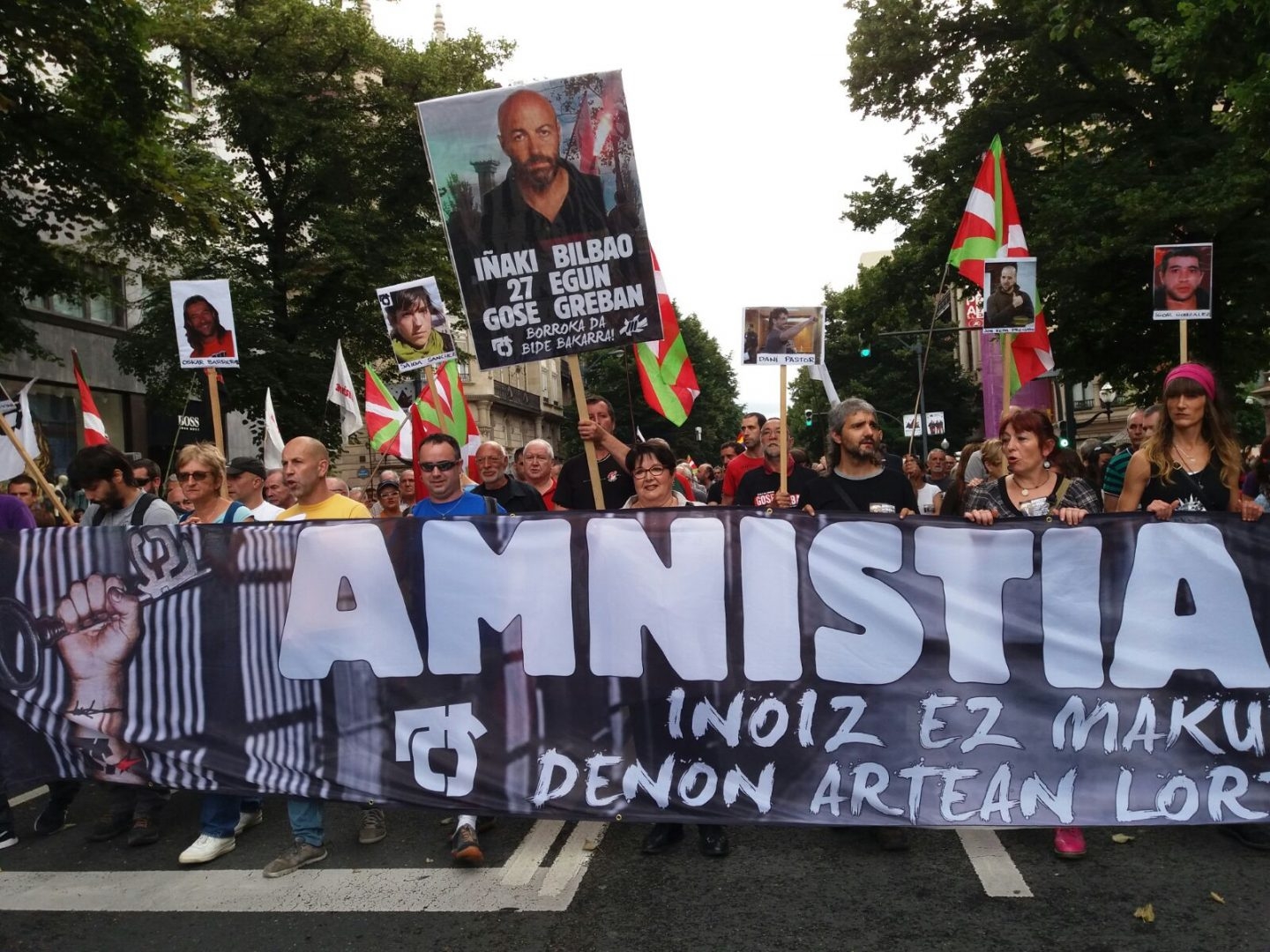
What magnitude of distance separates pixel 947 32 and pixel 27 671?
20.6 m

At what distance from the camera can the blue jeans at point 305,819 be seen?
4680 millimetres

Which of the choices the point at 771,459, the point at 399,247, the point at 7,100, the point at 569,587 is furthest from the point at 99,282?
the point at 569,587

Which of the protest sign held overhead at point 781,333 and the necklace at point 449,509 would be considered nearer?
the necklace at point 449,509

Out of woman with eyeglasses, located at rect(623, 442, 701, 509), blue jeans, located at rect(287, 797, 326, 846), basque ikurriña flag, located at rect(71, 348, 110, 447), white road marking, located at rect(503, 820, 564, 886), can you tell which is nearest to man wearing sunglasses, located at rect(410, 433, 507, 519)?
woman with eyeglasses, located at rect(623, 442, 701, 509)

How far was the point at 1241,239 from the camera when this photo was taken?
1761 cm

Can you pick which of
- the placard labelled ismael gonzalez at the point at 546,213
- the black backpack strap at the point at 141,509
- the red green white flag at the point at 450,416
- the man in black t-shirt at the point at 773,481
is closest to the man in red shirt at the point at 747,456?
the man in black t-shirt at the point at 773,481

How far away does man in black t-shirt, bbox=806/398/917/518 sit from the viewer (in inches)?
195

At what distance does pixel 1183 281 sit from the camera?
8.23m

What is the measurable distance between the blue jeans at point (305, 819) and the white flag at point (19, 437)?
362cm

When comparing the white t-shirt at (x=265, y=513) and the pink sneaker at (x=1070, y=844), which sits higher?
the white t-shirt at (x=265, y=513)

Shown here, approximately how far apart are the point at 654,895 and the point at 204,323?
6.17 meters

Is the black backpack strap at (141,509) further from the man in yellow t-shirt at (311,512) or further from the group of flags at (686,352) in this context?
the group of flags at (686,352)

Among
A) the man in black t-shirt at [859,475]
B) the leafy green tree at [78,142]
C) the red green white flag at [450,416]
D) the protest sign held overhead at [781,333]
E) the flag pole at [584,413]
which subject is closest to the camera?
the man in black t-shirt at [859,475]

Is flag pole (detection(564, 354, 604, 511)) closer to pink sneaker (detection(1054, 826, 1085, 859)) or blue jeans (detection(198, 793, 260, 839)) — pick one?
blue jeans (detection(198, 793, 260, 839))
